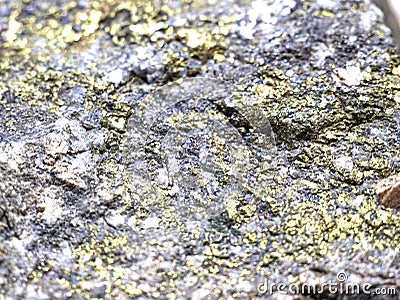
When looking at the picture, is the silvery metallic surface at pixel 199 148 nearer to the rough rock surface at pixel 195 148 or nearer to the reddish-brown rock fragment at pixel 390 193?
the rough rock surface at pixel 195 148

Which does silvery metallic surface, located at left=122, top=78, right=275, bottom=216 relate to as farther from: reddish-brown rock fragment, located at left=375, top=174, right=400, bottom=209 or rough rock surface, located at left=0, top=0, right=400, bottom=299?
reddish-brown rock fragment, located at left=375, top=174, right=400, bottom=209

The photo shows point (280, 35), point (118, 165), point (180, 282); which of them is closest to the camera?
point (180, 282)

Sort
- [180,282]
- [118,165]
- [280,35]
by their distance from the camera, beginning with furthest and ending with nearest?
[280,35], [118,165], [180,282]

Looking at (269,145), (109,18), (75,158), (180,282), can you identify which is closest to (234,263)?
(180,282)

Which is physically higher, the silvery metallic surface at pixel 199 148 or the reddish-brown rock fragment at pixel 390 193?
the silvery metallic surface at pixel 199 148

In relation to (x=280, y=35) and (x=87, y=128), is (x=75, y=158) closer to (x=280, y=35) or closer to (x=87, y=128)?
(x=87, y=128)

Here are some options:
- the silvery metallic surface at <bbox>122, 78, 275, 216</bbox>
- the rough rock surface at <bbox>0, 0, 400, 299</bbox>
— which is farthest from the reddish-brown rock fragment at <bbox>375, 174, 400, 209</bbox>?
the silvery metallic surface at <bbox>122, 78, 275, 216</bbox>

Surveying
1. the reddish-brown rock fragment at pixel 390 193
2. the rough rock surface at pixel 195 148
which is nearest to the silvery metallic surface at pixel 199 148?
the rough rock surface at pixel 195 148

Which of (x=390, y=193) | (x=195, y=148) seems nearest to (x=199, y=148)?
(x=195, y=148)

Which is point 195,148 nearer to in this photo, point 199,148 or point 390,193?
point 199,148
